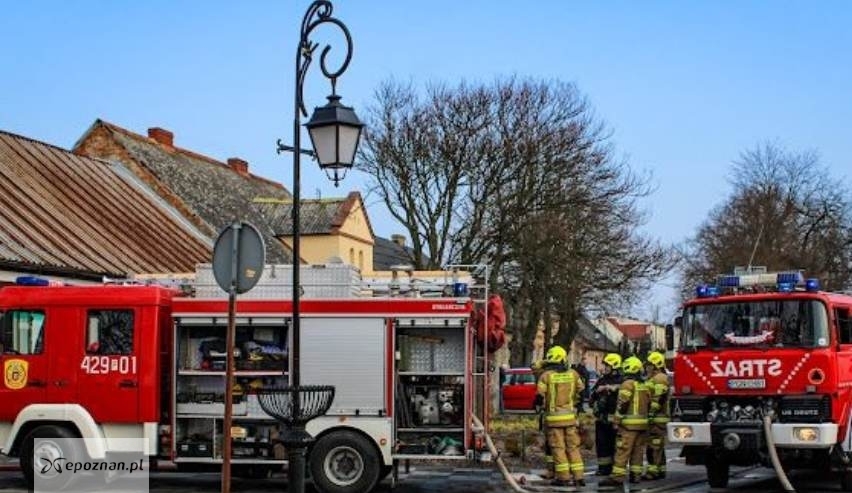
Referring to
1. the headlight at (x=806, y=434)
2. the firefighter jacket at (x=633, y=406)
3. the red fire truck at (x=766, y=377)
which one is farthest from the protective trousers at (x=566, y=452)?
the headlight at (x=806, y=434)

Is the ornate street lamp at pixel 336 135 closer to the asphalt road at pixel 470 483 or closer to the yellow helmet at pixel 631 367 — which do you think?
the asphalt road at pixel 470 483

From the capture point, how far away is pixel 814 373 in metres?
12.3

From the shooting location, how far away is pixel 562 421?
13367 millimetres

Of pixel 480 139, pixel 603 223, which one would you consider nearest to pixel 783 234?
pixel 603 223

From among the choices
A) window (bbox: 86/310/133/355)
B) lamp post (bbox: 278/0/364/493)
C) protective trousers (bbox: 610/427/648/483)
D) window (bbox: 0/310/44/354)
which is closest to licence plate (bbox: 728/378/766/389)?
protective trousers (bbox: 610/427/648/483)

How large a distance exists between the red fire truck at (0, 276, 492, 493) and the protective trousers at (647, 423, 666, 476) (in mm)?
2964

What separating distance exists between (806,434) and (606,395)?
3067 mm

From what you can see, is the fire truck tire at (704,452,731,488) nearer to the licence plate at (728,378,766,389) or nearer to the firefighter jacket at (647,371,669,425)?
the firefighter jacket at (647,371,669,425)

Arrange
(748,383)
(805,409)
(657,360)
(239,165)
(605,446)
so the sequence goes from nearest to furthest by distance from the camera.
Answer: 1. (805,409)
2. (748,383)
3. (657,360)
4. (605,446)
5. (239,165)

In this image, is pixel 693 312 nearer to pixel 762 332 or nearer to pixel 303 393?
pixel 762 332

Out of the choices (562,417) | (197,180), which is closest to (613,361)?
(562,417)

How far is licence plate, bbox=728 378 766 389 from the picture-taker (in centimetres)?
1253

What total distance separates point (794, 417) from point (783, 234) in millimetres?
38005

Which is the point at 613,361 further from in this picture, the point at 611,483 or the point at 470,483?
the point at 470,483
